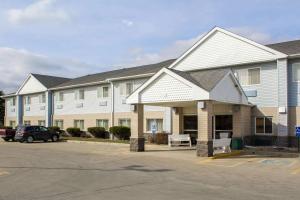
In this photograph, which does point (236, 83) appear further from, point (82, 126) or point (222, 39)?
point (82, 126)

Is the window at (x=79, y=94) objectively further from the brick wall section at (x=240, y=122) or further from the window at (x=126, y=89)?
the brick wall section at (x=240, y=122)

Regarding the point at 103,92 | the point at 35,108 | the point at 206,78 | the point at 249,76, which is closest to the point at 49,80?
the point at 35,108

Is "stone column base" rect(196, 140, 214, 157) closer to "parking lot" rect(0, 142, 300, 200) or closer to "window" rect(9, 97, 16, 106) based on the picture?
"parking lot" rect(0, 142, 300, 200)

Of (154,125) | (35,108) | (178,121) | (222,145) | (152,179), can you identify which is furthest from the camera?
(35,108)

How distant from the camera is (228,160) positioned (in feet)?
62.9

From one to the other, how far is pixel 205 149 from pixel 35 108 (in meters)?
32.8

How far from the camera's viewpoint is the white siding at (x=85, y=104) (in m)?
39.1

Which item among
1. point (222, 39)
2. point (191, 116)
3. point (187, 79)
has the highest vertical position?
point (222, 39)

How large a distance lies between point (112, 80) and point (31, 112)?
16.6 meters

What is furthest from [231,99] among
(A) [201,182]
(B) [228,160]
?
(A) [201,182]

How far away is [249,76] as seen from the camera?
27.0 metres

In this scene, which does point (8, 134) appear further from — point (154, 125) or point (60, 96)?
point (154, 125)

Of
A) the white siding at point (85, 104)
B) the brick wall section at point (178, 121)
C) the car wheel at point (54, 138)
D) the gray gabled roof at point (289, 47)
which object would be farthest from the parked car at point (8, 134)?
the gray gabled roof at point (289, 47)

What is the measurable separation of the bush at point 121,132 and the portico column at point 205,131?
14.9 metres
